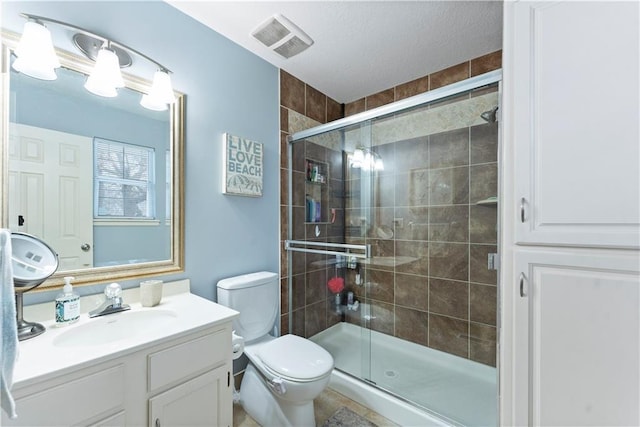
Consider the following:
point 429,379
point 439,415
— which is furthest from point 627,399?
point 429,379

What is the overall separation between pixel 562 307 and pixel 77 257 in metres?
1.88

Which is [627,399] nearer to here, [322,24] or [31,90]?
[322,24]

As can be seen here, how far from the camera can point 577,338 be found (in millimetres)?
859

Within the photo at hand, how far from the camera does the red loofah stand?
2256mm

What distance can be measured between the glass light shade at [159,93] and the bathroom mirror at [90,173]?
31 mm

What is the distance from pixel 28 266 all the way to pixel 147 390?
60 cm

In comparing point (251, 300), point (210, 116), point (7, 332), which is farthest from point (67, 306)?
point (210, 116)

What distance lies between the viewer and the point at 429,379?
185 centimetres

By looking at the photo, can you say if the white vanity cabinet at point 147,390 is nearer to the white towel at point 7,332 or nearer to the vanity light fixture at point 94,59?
the white towel at point 7,332

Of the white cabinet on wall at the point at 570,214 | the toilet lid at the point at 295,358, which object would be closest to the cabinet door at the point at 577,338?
the white cabinet on wall at the point at 570,214

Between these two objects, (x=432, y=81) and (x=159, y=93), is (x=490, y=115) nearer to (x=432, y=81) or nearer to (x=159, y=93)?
(x=432, y=81)

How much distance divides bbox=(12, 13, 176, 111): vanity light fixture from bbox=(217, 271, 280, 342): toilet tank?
1.05m

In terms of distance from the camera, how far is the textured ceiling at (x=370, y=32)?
4.77 ft

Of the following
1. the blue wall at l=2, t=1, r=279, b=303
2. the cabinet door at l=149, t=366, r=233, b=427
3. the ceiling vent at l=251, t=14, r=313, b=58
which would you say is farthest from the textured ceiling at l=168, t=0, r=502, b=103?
the cabinet door at l=149, t=366, r=233, b=427
